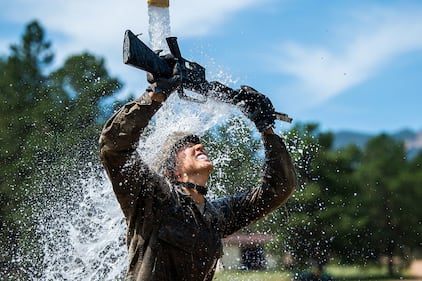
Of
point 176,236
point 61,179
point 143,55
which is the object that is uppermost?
point 61,179

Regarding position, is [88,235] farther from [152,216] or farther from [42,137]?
[42,137]

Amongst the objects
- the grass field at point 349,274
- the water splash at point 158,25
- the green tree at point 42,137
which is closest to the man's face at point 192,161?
the water splash at point 158,25

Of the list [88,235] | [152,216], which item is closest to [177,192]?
[152,216]

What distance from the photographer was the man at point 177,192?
377cm

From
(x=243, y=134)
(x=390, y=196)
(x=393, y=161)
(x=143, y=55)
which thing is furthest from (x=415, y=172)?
(x=143, y=55)

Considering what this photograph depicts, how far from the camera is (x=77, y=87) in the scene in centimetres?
1195

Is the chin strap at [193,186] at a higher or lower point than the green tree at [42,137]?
lower

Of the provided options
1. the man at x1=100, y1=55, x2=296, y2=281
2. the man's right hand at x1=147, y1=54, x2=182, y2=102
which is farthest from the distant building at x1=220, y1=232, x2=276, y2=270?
the man's right hand at x1=147, y1=54, x2=182, y2=102

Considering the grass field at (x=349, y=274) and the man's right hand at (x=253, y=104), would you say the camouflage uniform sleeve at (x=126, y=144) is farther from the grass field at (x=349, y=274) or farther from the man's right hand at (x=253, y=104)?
the grass field at (x=349, y=274)

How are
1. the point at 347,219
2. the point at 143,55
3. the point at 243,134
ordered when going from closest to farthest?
the point at 143,55 < the point at 243,134 < the point at 347,219

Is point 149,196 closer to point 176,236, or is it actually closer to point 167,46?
point 176,236

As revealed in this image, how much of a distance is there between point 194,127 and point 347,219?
20.4m

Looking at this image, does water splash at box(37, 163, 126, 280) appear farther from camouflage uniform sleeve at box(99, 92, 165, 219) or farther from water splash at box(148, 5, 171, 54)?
water splash at box(148, 5, 171, 54)

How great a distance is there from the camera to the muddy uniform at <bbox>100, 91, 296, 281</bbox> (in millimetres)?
3766
